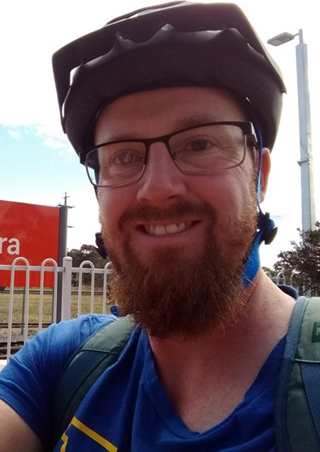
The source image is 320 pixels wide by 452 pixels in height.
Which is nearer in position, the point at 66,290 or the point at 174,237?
the point at 174,237

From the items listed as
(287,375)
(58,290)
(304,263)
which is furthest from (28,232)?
(287,375)

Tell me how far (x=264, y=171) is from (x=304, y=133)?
6790 millimetres

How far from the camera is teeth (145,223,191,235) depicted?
58.3 inches

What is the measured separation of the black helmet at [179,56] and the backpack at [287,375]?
2.75 feet

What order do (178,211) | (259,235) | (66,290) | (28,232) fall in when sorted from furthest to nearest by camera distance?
(28,232)
(66,290)
(259,235)
(178,211)

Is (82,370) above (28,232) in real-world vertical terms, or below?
below

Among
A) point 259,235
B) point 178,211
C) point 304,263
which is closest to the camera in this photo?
point 178,211

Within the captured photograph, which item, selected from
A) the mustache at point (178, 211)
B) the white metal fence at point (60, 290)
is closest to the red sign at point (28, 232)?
the white metal fence at point (60, 290)

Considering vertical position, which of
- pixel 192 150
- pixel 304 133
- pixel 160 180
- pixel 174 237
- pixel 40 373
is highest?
pixel 304 133

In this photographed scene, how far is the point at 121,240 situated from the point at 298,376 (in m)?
0.74

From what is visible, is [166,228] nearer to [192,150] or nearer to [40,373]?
[192,150]

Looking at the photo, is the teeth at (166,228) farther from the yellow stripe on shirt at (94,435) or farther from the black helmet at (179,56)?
the yellow stripe on shirt at (94,435)

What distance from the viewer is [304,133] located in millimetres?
8117

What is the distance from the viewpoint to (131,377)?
1.49 meters
